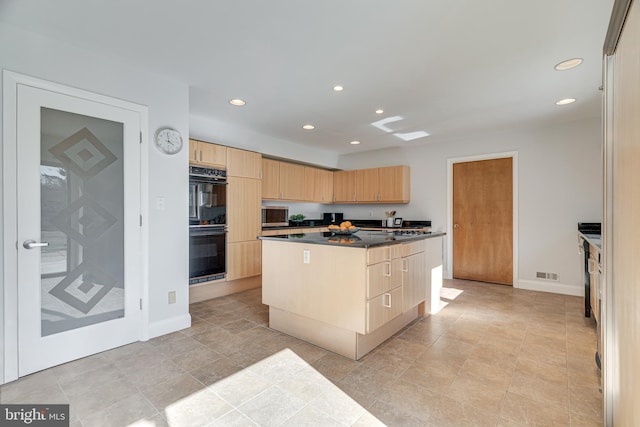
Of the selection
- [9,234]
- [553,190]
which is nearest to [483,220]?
[553,190]

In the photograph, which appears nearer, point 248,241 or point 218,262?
point 218,262

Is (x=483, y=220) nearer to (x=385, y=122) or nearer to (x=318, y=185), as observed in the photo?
(x=385, y=122)

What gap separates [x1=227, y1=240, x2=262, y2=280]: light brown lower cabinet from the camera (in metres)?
→ 4.07

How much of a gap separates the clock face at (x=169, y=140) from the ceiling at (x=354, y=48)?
21.6 inches

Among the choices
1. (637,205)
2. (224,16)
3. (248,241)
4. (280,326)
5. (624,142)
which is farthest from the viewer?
(248,241)

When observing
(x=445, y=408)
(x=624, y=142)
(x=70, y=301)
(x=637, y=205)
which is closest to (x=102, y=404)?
(x=70, y=301)

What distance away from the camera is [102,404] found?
1.74 m

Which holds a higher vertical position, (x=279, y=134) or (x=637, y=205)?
(x=279, y=134)

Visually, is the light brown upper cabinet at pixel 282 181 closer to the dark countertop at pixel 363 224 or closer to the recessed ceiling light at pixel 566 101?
the dark countertop at pixel 363 224

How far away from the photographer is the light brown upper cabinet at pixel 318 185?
5.87 m

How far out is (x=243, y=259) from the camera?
4.25 meters

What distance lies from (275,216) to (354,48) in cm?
344

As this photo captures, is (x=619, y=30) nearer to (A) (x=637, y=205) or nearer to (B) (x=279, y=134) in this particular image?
(A) (x=637, y=205)

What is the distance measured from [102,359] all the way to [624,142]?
3.46m
